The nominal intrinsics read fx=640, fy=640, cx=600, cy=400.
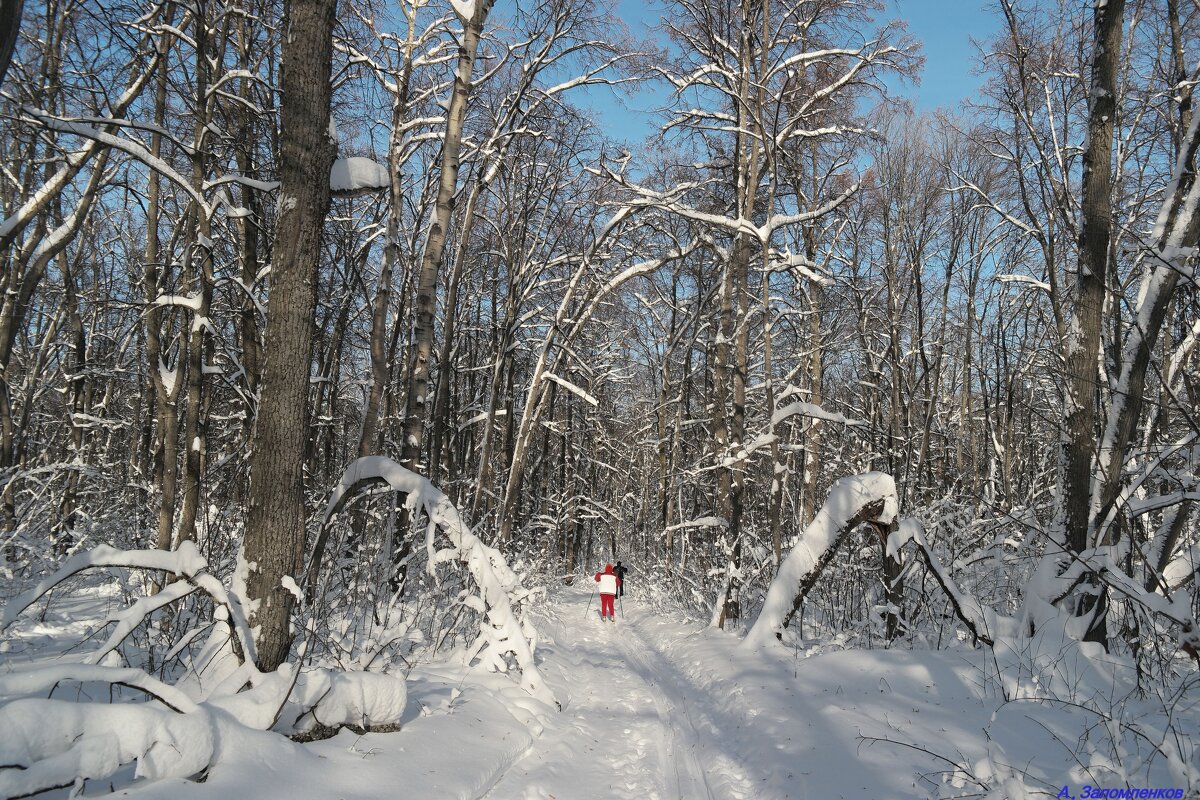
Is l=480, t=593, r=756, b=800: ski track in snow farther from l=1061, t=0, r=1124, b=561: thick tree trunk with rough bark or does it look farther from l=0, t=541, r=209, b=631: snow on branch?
l=1061, t=0, r=1124, b=561: thick tree trunk with rough bark

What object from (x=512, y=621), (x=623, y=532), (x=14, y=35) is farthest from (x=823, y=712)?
(x=623, y=532)

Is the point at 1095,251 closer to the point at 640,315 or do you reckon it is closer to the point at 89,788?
the point at 89,788

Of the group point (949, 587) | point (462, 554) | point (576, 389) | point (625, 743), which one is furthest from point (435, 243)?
point (949, 587)

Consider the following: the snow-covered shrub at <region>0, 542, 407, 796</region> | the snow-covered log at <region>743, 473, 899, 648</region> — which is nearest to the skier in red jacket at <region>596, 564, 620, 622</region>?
the snow-covered log at <region>743, 473, 899, 648</region>

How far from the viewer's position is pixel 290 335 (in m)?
4.36

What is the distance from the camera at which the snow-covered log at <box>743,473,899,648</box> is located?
7172 mm

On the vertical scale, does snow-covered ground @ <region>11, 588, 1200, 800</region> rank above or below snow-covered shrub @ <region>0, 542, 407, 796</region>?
below

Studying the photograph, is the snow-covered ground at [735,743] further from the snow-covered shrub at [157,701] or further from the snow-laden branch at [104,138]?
the snow-laden branch at [104,138]

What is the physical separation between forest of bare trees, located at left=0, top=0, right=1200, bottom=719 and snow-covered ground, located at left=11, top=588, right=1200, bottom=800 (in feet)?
2.94

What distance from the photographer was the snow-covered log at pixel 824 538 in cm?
717

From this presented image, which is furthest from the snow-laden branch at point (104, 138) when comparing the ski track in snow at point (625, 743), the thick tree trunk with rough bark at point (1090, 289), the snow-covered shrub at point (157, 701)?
the thick tree trunk with rough bark at point (1090, 289)

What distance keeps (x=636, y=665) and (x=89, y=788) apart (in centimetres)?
766

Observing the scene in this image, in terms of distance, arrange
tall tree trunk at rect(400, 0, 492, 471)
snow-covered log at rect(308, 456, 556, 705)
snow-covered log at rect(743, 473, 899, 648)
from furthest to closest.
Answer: tall tree trunk at rect(400, 0, 492, 471) → snow-covered log at rect(743, 473, 899, 648) → snow-covered log at rect(308, 456, 556, 705)

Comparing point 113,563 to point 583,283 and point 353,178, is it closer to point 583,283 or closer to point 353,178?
point 353,178
